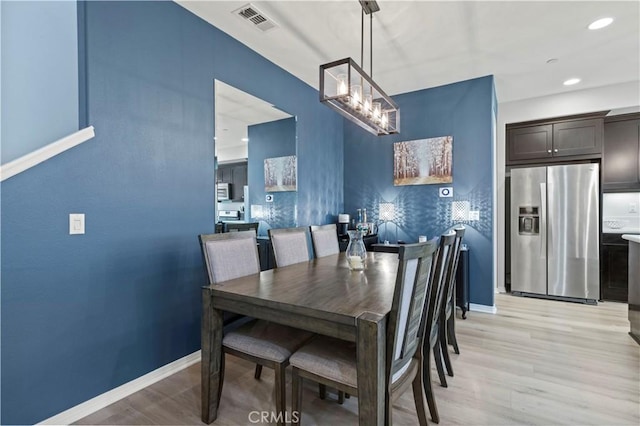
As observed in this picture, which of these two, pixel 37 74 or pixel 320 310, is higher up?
pixel 37 74

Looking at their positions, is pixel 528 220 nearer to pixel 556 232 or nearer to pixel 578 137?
pixel 556 232

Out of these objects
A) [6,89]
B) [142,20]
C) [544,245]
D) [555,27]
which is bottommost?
Answer: [544,245]

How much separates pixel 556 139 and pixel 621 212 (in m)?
1.27

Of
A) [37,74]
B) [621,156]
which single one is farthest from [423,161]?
[37,74]

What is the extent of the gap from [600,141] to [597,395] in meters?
3.49

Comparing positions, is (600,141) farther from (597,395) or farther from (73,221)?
(73,221)

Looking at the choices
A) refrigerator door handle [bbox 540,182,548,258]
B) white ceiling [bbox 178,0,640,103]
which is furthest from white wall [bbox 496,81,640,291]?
refrigerator door handle [bbox 540,182,548,258]

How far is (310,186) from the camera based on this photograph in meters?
3.95

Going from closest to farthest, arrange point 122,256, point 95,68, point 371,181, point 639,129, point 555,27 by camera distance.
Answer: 1. point 95,68
2. point 122,256
3. point 555,27
4. point 639,129
5. point 371,181

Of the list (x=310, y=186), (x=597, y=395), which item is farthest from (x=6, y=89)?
(x=597, y=395)

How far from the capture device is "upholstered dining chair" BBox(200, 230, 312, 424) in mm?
1600

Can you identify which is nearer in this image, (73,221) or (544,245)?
(73,221)

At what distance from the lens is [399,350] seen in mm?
1322

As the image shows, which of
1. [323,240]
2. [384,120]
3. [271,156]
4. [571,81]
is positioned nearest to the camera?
[384,120]
